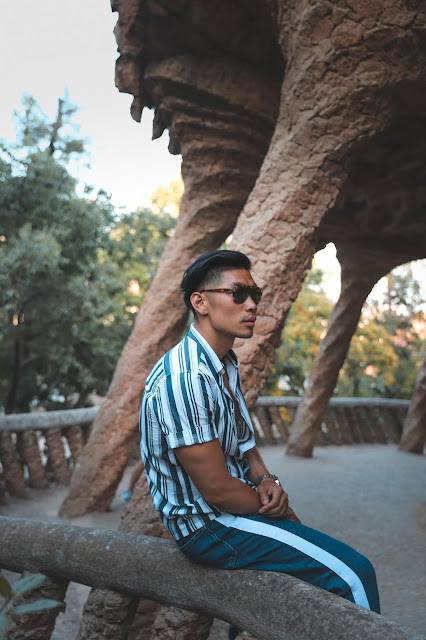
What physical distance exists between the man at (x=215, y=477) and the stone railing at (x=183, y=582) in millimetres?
65

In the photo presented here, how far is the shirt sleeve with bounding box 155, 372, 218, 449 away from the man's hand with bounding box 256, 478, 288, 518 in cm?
30

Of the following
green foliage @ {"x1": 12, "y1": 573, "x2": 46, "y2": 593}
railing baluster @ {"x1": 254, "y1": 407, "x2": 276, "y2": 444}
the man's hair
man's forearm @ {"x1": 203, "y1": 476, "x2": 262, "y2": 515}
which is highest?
the man's hair

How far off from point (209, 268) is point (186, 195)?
389cm

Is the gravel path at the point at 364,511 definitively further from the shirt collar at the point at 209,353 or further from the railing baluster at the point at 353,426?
the shirt collar at the point at 209,353

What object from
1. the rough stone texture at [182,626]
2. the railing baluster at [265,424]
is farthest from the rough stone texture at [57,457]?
the rough stone texture at [182,626]

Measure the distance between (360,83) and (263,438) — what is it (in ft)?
20.0

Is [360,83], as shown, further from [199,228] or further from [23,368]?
[23,368]

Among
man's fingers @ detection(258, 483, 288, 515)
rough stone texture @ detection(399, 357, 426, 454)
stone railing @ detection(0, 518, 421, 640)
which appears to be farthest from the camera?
rough stone texture @ detection(399, 357, 426, 454)

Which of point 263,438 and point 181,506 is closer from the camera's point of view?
point 181,506

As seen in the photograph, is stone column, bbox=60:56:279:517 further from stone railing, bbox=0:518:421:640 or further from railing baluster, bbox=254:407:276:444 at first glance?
railing baluster, bbox=254:407:276:444

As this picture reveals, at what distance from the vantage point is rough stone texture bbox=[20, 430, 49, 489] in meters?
5.48

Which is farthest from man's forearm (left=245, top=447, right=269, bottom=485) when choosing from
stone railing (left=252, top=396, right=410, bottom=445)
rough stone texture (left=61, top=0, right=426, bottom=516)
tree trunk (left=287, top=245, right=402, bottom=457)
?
stone railing (left=252, top=396, right=410, bottom=445)

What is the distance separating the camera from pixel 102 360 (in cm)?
897

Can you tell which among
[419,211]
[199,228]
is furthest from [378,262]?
[199,228]
